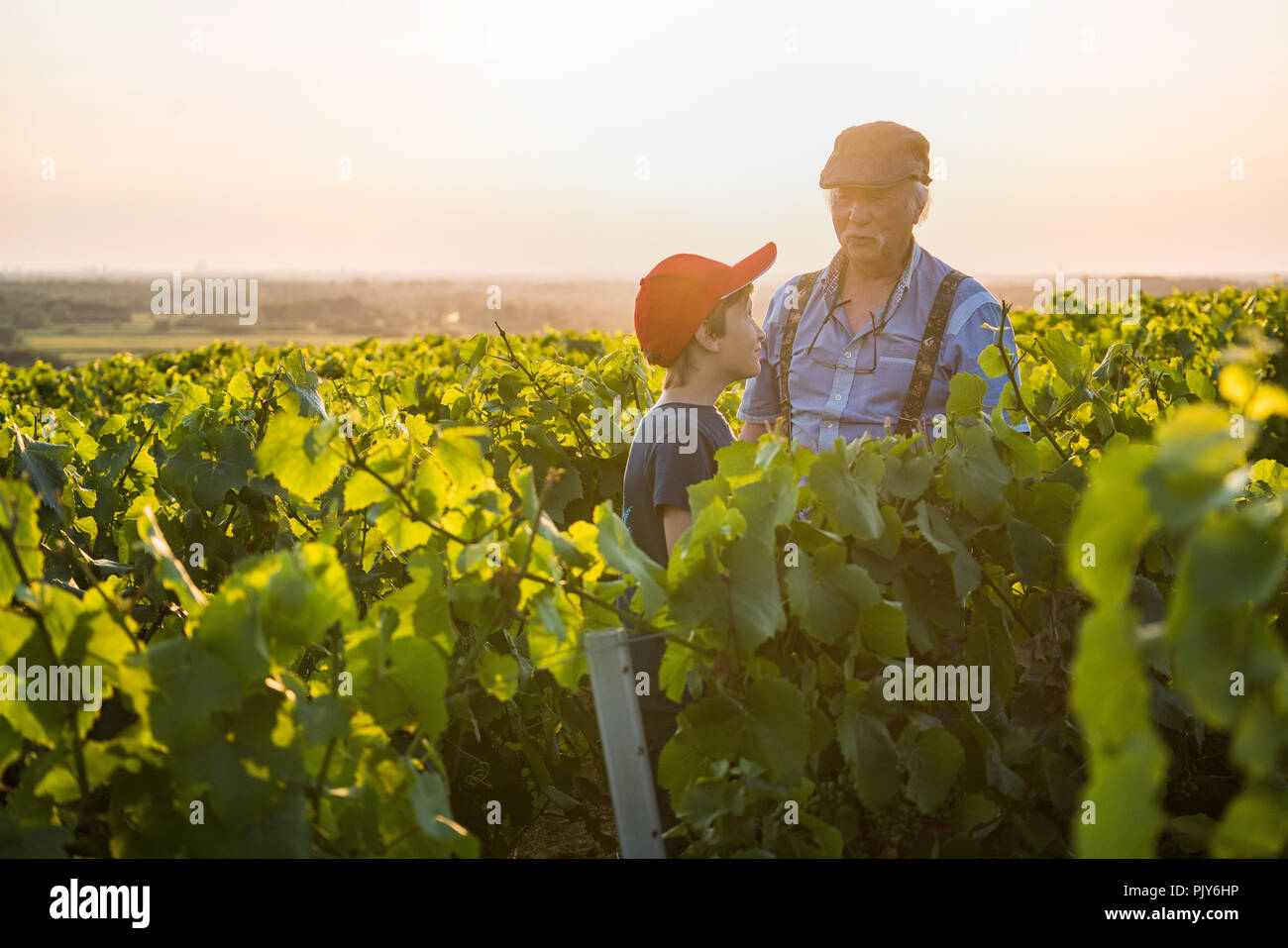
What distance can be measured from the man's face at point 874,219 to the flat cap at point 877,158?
6cm

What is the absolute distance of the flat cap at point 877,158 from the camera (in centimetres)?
411

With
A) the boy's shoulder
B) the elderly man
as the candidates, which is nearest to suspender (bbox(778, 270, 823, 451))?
the elderly man

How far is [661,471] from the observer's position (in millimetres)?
3035

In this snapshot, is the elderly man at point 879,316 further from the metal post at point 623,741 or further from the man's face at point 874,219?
the metal post at point 623,741

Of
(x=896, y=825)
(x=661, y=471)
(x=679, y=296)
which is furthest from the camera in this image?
(x=679, y=296)

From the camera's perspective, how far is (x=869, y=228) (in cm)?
419

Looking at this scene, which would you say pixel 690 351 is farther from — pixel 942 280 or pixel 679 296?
pixel 942 280

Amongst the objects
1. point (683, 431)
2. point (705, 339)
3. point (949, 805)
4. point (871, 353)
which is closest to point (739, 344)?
point (705, 339)

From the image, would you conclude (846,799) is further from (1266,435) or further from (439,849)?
(1266,435)

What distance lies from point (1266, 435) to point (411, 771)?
6545 millimetres

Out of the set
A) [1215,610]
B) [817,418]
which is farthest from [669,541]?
[1215,610]

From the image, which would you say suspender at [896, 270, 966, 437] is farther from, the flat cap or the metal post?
the metal post

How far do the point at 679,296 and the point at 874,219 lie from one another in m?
1.20

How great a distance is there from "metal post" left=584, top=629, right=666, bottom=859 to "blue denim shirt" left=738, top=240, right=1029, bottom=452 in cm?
239
